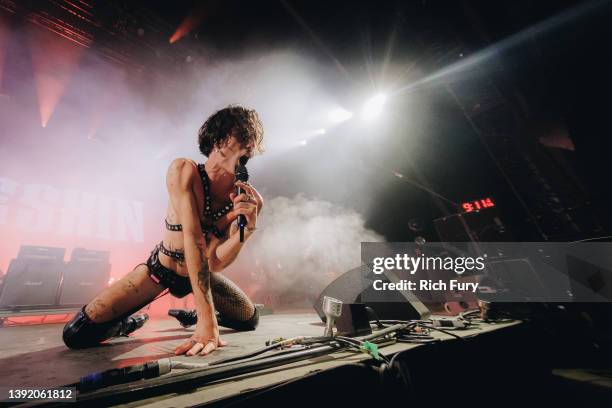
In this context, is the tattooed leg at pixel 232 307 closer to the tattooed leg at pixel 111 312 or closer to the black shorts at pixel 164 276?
the black shorts at pixel 164 276

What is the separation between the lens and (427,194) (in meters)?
9.35

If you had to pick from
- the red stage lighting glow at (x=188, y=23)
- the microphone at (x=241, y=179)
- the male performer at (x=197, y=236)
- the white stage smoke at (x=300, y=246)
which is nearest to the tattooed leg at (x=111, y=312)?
the male performer at (x=197, y=236)

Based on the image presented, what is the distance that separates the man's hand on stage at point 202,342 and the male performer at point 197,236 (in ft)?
0.57

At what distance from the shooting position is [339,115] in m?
8.18

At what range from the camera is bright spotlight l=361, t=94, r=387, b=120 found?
7.05 m

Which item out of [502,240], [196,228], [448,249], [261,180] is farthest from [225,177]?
[261,180]

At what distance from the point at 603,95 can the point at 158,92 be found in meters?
9.80

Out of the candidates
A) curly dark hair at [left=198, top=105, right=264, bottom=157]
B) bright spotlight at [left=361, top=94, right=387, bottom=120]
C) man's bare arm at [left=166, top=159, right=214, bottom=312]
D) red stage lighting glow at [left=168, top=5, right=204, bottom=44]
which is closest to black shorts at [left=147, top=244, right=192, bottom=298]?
man's bare arm at [left=166, top=159, right=214, bottom=312]

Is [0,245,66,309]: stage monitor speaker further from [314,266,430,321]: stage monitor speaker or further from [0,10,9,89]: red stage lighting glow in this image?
[314,266,430,321]: stage monitor speaker

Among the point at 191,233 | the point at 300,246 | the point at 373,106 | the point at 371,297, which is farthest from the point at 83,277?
the point at 373,106

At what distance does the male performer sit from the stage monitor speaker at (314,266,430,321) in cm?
86

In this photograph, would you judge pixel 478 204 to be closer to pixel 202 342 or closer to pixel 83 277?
pixel 202 342

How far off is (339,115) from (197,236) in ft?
24.0

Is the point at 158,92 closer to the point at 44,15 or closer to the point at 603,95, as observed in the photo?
the point at 44,15
